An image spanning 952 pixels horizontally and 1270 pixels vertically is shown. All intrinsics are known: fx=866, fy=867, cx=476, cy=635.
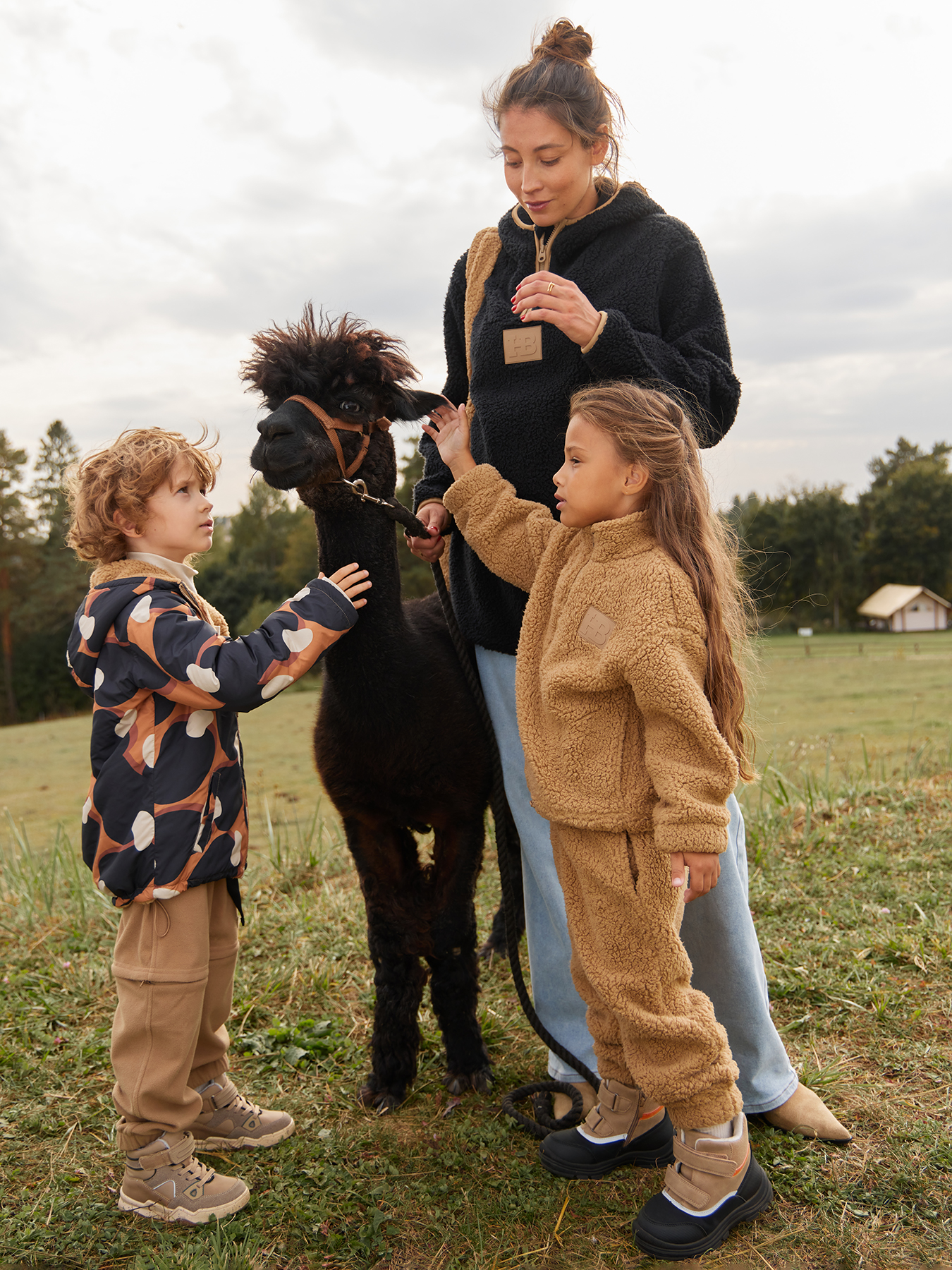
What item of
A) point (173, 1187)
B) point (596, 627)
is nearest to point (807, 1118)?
point (596, 627)

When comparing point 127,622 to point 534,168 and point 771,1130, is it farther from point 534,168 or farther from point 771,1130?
point 771,1130

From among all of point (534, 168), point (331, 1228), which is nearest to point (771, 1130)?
point (331, 1228)

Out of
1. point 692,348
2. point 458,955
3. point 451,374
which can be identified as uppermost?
point 451,374

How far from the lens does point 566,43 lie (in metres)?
2.06

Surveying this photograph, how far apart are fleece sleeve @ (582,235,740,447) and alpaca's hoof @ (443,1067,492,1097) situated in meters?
1.92

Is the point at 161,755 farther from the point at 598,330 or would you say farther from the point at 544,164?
the point at 544,164

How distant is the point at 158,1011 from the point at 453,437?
1.58m

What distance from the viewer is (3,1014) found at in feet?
10.2

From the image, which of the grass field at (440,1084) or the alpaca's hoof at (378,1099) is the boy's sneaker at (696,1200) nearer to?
the grass field at (440,1084)

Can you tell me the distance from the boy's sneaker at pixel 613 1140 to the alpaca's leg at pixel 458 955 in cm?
46

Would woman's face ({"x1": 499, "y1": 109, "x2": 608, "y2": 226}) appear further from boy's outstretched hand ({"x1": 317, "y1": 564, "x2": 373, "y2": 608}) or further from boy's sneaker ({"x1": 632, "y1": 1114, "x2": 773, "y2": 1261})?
boy's sneaker ({"x1": 632, "y1": 1114, "x2": 773, "y2": 1261})

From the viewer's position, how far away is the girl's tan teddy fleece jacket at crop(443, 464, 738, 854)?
171cm

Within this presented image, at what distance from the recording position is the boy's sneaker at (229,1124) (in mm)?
2336

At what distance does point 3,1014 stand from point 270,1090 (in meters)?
1.17
